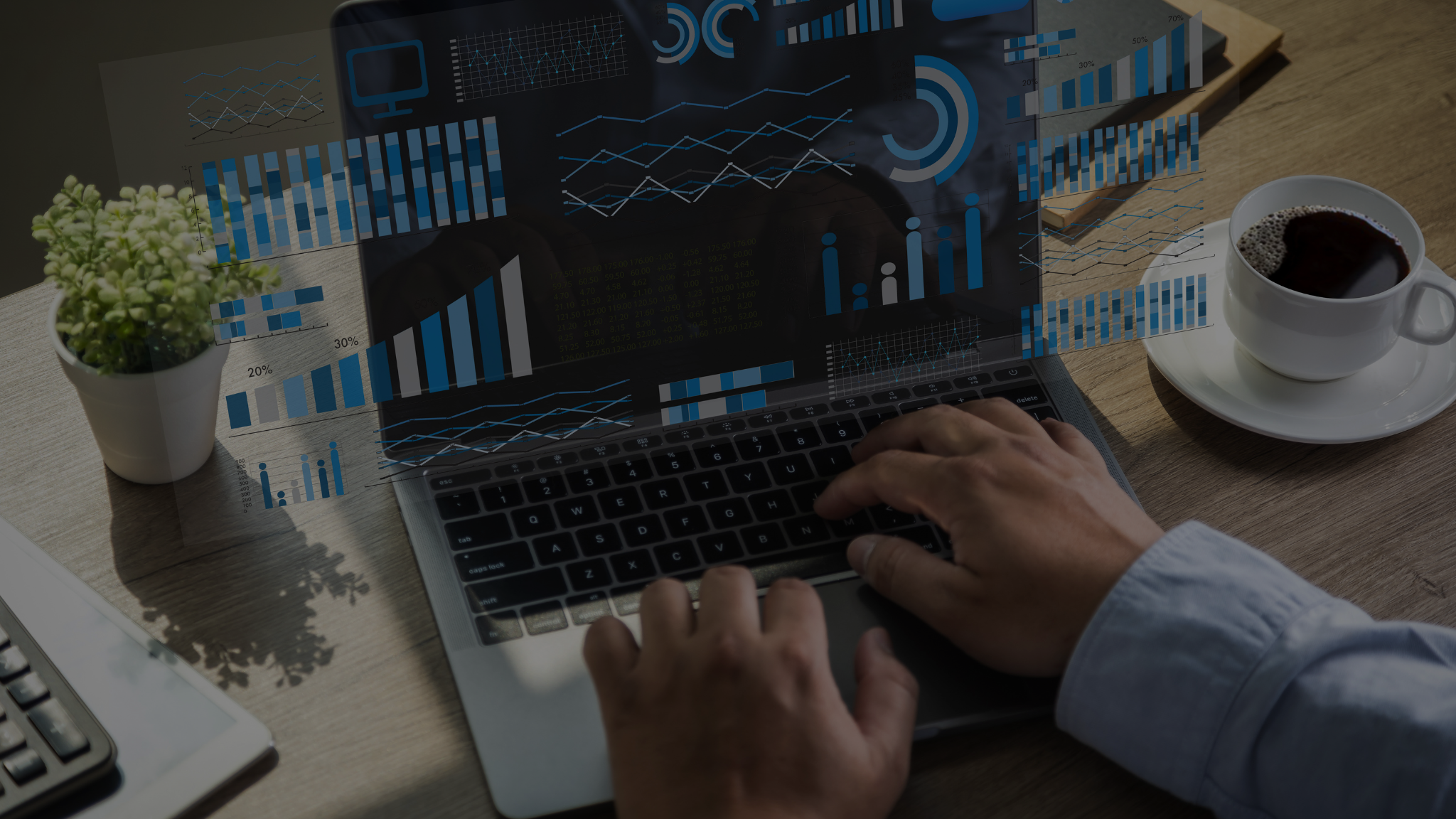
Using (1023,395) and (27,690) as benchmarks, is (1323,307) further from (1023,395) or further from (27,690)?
(27,690)

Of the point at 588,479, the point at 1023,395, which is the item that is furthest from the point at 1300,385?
the point at 588,479

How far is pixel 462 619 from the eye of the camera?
2.04 feet

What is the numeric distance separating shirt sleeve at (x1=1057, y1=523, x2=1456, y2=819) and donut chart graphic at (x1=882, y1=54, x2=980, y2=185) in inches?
11.0

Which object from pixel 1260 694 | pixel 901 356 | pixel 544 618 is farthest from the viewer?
pixel 901 356

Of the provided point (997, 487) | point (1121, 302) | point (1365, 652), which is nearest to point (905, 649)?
point (997, 487)

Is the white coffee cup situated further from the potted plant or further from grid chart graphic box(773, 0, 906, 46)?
the potted plant

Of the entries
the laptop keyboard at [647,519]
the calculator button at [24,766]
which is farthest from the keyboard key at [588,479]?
the calculator button at [24,766]

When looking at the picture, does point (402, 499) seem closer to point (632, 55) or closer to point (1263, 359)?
point (632, 55)

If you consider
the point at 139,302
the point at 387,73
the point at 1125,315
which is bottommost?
the point at 1125,315

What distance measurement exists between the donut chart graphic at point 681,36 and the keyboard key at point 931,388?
10.8 inches

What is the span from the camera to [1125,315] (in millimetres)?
783

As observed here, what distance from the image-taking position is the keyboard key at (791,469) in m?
0.69

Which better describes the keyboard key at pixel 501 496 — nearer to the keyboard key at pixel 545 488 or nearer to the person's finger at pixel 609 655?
the keyboard key at pixel 545 488

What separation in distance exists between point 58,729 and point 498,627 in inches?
8.9
